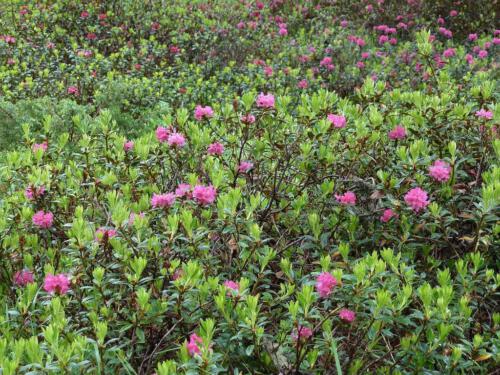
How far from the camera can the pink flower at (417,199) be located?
246 cm

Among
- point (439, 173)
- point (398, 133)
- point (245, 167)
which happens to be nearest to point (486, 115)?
point (398, 133)

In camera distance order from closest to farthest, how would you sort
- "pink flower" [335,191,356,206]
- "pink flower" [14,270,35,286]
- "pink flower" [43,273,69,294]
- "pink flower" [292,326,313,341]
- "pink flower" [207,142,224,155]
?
"pink flower" [292,326,313,341] < "pink flower" [43,273,69,294] < "pink flower" [14,270,35,286] < "pink flower" [335,191,356,206] < "pink flower" [207,142,224,155]

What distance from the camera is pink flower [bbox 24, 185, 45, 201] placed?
8.79 ft

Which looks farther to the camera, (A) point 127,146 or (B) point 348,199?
(A) point 127,146

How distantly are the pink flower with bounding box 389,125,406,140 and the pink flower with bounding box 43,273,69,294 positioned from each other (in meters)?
1.80

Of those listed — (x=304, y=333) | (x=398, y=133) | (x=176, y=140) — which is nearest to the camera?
(x=304, y=333)

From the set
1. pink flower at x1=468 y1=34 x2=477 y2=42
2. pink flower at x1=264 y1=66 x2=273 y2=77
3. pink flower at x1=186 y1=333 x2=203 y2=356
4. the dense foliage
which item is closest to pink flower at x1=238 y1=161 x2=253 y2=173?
the dense foliage

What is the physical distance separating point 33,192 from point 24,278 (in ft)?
1.30

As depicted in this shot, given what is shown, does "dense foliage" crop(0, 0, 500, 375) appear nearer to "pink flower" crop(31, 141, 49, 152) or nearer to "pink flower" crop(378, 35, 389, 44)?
"pink flower" crop(31, 141, 49, 152)

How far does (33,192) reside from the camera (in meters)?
2.68

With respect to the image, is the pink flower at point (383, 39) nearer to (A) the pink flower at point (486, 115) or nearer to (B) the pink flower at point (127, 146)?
(A) the pink flower at point (486, 115)

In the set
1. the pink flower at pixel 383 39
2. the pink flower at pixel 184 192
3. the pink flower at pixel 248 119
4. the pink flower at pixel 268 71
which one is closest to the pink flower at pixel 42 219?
the pink flower at pixel 184 192

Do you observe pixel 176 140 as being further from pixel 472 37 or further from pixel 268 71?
pixel 472 37

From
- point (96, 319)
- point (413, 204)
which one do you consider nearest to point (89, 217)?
point (96, 319)
